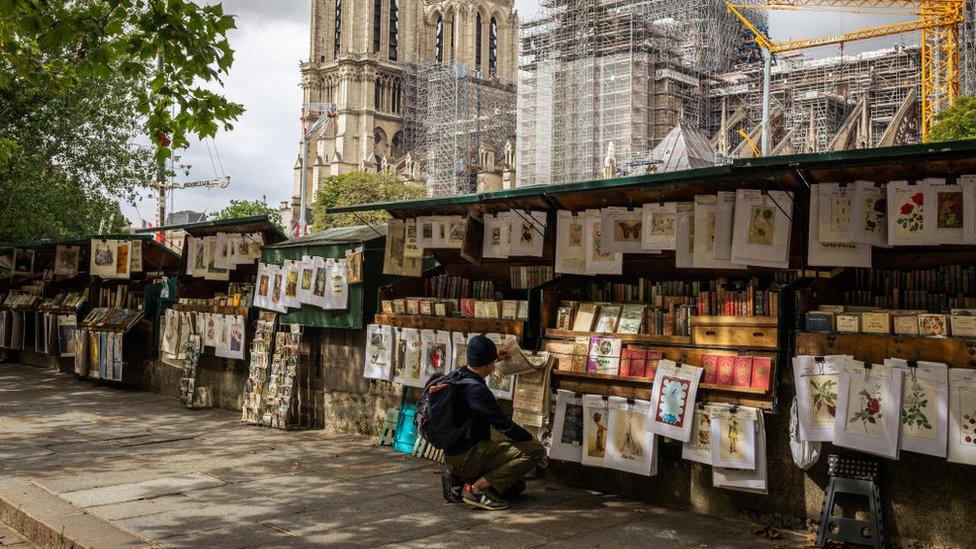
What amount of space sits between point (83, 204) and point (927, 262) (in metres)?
22.3

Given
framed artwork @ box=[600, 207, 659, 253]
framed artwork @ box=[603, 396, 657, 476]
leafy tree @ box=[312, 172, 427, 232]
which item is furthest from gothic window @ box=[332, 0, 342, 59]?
framed artwork @ box=[603, 396, 657, 476]

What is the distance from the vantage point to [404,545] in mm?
6133

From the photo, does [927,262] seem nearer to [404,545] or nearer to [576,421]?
[576,421]

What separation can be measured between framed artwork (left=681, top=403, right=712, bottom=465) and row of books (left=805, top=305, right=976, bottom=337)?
42.3 inches

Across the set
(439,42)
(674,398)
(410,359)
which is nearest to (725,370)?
(674,398)

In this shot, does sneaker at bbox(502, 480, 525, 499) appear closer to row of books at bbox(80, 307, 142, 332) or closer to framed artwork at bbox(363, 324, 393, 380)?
framed artwork at bbox(363, 324, 393, 380)

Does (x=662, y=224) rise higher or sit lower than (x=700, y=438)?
higher

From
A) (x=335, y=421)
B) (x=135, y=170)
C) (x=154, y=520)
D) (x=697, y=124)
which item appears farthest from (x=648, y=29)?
(x=154, y=520)

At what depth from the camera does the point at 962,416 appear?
5.57 meters

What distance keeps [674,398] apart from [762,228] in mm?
1549

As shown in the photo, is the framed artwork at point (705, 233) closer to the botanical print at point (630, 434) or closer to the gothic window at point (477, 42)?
the botanical print at point (630, 434)

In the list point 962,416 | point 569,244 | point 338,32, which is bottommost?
point 962,416

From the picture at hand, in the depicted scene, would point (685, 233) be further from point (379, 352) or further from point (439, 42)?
point (439, 42)

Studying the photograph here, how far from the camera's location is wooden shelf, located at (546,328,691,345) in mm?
7176
